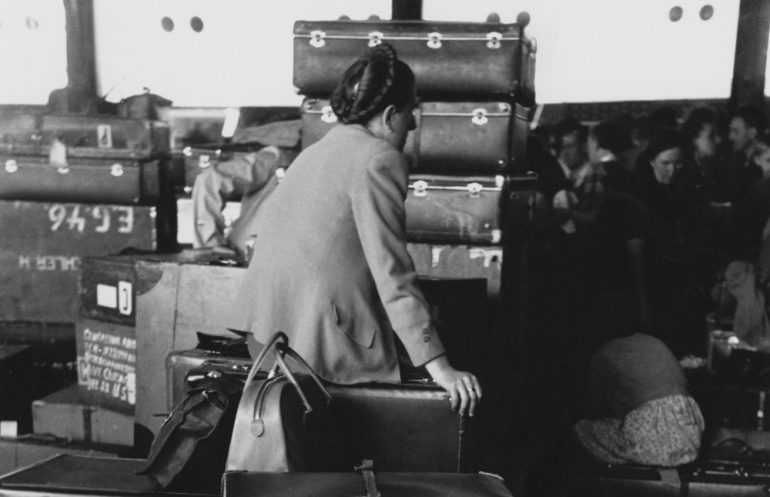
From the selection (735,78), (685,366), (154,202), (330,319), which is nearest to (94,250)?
(154,202)

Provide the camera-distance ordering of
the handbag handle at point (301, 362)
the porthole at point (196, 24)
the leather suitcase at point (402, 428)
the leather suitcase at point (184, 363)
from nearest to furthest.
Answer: the handbag handle at point (301, 362) < the leather suitcase at point (402, 428) < the leather suitcase at point (184, 363) < the porthole at point (196, 24)

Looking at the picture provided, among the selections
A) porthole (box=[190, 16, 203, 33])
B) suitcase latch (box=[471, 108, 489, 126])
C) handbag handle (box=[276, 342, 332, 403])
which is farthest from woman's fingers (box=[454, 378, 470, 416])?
porthole (box=[190, 16, 203, 33])

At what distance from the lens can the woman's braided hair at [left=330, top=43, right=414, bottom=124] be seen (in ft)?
8.49

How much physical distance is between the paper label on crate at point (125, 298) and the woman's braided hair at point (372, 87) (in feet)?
5.56

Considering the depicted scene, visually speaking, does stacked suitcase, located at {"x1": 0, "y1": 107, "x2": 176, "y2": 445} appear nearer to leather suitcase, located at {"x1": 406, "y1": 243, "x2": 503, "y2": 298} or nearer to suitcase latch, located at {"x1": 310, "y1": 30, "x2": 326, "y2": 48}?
suitcase latch, located at {"x1": 310, "y1": 30, "x2": 326, "y2": 48}

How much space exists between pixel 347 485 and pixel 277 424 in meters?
0.28

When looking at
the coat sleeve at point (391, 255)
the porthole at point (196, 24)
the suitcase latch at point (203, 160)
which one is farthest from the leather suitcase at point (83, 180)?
the coat sleeve at point (391, 255)

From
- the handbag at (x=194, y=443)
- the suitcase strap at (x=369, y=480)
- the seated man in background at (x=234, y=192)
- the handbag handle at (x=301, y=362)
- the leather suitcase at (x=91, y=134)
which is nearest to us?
the suitcase strap at (x=369, y=480)

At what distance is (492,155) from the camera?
12.7 ft

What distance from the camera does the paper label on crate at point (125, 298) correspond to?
3916 millimetres

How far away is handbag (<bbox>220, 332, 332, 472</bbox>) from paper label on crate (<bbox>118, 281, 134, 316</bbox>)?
5.72 ft

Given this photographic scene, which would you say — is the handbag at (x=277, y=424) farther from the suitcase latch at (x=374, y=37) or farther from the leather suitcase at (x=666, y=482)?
the suitcase latch at (x=374, y=37)

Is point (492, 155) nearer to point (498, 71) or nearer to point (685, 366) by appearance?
point (498, 71)

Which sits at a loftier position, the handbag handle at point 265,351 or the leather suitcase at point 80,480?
the handbag handle at point 265,351
